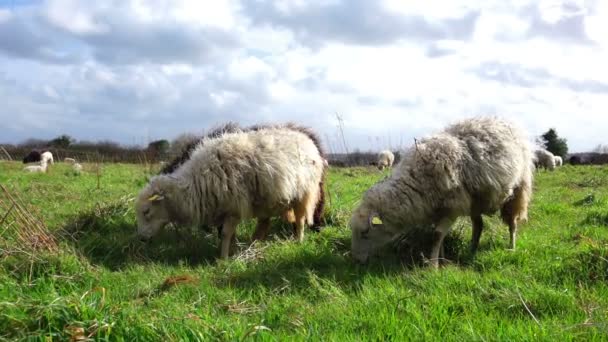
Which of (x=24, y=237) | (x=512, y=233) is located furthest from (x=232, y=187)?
(x=512, y=233)

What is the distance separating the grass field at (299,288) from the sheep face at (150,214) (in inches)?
7.8

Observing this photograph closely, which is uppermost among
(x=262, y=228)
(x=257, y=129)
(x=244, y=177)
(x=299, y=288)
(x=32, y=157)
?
(x=257, y=129)

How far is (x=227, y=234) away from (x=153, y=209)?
1068mm

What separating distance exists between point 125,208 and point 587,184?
42.0ft

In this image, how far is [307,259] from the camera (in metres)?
6.43

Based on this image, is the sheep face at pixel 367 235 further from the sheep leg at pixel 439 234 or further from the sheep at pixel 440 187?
the sheep leg at pixel 439 234

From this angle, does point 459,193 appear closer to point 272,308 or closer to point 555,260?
point 555,260

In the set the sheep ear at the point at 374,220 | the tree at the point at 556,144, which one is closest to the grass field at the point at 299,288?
the sheep ear at the point at 374,220

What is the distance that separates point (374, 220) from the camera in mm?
6543

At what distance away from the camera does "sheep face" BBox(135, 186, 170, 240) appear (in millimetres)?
7559

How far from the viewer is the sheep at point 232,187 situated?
7.41m

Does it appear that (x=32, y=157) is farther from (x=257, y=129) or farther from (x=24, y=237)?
(x=24, y=237)

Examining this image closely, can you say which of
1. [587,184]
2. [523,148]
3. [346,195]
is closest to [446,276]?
[523,148]

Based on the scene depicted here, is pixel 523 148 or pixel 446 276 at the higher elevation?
pixel 523 148
